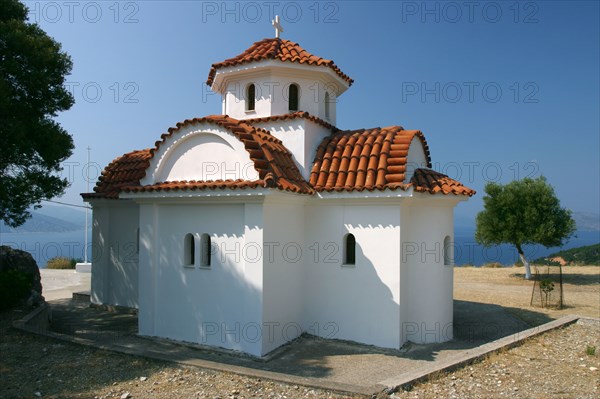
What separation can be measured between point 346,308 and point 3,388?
6.72m

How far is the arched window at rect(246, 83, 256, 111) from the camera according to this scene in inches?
450

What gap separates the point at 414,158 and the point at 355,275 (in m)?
3.58

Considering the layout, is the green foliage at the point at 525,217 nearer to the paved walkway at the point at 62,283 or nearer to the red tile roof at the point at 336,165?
the red tile roof at the point at 336,165

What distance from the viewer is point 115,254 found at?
511 inches

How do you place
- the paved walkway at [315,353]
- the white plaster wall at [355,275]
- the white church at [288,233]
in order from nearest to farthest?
the paved walkway at [315,353], the white church at [288,233], the white plaster wall at [355,275]

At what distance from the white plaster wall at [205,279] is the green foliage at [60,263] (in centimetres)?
1922

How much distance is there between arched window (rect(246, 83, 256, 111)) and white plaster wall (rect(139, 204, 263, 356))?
12.3 feet

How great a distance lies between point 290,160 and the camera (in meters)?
10.1

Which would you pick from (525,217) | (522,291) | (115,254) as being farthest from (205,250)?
(525,217)

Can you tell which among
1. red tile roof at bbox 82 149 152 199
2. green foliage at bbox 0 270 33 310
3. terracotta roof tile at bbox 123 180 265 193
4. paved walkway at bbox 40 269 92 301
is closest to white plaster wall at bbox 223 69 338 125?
terracotta roof tile at bbox 123 180 265 193

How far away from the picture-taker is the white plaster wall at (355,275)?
9.03 metres

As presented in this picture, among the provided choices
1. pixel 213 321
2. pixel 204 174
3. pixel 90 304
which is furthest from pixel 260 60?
pixel 90 304

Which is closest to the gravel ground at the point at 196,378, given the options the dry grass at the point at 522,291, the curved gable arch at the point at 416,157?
the curved gable arch at the point at 416,157

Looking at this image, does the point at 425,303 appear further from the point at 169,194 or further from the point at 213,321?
the point at 169,194
